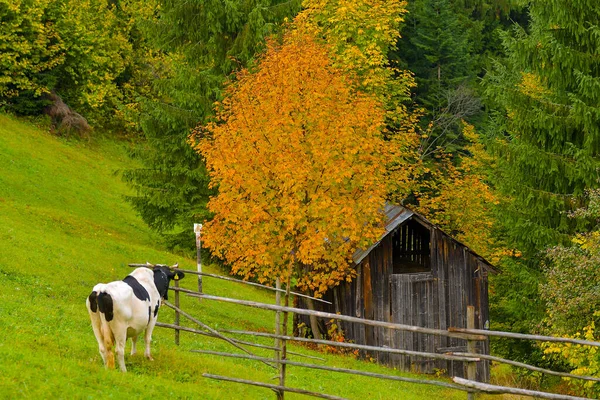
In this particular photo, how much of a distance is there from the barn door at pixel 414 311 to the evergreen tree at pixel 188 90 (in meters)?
10.8

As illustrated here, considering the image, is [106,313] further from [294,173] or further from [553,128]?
[553,128]

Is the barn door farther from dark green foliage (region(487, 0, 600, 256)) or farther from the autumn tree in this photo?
dark green foliage (region(487, 0, 600, 256))

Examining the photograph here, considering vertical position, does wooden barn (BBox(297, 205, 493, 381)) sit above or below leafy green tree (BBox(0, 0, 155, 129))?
below

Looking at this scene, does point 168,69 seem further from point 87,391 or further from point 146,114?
point 87,391

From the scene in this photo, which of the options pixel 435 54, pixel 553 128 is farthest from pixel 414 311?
pixel 435 54

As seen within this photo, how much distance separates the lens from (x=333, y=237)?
86.0ft

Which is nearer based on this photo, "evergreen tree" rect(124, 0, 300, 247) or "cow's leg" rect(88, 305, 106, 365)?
"cow's leg" rect(88, 305, 106, 365)

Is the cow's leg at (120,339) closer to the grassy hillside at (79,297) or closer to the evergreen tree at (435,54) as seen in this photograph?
the grassy hillside at (79,297)

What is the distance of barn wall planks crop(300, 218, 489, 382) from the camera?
95.3 ft

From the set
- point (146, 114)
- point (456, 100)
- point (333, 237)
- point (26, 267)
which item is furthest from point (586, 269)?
point (456, 100)

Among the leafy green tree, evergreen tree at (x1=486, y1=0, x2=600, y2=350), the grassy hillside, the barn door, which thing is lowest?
the barn door

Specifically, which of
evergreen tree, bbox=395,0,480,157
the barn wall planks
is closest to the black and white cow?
the barn wall planks

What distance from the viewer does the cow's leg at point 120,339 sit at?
45.3ft

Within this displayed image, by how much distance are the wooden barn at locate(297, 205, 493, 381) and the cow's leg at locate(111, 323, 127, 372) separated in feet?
48.6
